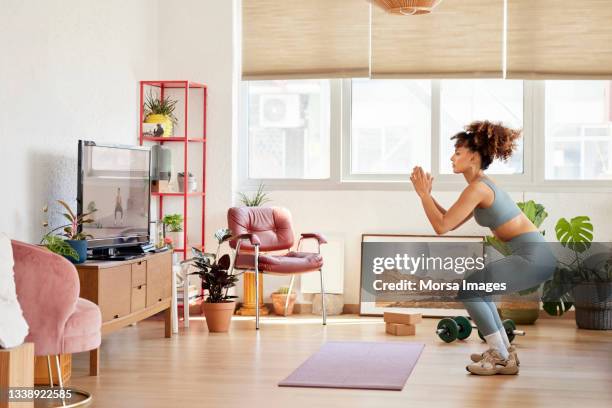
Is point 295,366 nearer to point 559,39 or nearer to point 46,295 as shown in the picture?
point 46,295

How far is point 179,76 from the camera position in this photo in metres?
7.67

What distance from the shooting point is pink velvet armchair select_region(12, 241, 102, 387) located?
4.09 meters

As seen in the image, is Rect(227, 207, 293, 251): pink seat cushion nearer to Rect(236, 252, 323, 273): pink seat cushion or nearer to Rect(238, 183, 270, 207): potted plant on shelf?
Rect(236, 252, 323, 273): pink seat cushion

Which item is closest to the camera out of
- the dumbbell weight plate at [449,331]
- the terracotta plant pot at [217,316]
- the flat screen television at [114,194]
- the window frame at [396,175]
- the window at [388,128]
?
the flat screen television at [114,194]

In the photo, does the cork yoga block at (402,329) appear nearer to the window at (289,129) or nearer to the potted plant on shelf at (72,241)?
the window at (289,129)

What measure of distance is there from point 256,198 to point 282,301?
871 mm

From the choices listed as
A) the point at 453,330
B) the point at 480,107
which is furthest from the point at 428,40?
the point at 453,330

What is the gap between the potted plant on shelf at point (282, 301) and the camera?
741cm

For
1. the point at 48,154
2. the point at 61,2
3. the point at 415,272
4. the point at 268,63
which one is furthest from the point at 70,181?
the point at 415,272

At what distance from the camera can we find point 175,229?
7.27m

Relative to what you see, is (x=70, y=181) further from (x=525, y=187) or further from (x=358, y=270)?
(x=525, y=187)

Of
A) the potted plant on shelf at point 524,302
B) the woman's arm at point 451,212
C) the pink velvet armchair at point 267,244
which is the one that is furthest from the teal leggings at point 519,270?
the potted plant on shelf at point 524,302

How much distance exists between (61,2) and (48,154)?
0.98 m

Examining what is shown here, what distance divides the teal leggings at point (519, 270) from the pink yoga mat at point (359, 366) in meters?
0.53
